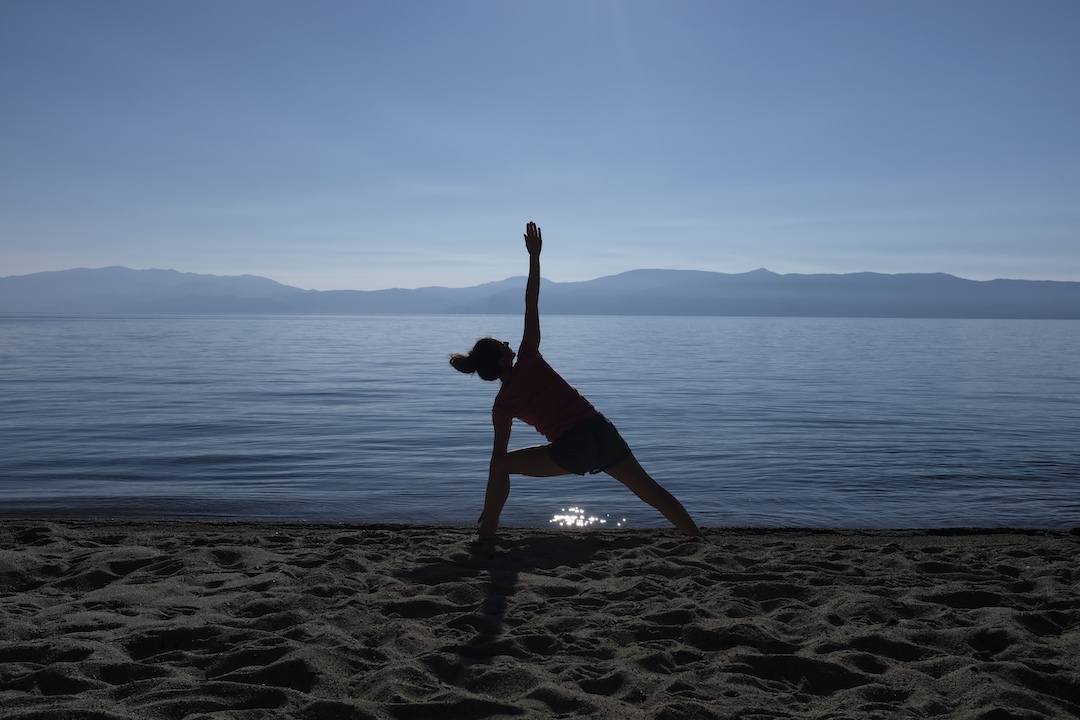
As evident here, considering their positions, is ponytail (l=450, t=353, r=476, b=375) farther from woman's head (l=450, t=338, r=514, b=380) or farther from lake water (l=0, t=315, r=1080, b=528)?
lake water (l=0, t=315, r=1080, b=528)

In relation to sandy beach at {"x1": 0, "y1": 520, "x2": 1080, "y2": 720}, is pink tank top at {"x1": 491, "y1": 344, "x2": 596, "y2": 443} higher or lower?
higher

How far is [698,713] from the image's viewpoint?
Result: 3389mm

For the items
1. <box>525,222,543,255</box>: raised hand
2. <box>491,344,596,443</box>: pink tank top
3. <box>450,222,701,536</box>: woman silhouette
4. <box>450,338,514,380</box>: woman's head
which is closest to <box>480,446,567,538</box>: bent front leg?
<box>450,222,701,536</box>: woman silhouette

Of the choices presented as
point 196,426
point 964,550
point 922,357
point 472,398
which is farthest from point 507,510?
point 922,357

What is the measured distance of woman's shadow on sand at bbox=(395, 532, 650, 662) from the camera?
13.9 feet

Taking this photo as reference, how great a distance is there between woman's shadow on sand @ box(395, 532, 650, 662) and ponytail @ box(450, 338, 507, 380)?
1441 mm

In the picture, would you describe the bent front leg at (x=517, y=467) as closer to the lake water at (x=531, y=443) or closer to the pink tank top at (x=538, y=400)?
the pink tank top at (x=538, y=400)

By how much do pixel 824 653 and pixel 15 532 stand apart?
6.83 metres

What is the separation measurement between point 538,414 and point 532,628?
2067 mm

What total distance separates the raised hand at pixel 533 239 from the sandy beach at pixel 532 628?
244cm

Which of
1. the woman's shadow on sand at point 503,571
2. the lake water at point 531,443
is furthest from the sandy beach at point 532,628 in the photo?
the lake water at point 531,443

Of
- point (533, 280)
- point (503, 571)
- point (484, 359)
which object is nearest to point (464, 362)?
point (484, 359)

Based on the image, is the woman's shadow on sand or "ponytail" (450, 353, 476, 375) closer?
the woman's shadow on sand

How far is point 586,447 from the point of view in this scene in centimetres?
614
